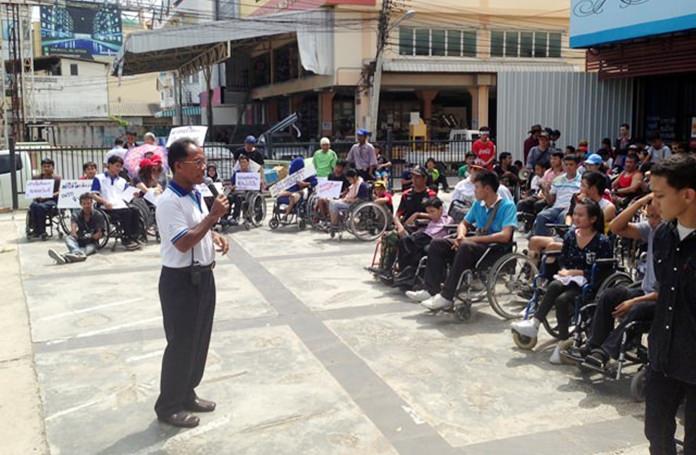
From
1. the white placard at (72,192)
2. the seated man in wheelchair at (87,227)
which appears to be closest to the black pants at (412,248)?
the seated man in wheelchair at (87,227)

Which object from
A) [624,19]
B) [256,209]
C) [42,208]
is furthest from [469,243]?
[624,19]

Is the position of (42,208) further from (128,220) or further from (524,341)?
(524,341)

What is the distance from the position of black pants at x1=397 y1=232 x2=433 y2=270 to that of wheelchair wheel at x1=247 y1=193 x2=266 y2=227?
5.09 metres

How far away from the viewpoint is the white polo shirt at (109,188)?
33.4ft

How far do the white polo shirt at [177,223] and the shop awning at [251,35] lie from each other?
2271 centimetres

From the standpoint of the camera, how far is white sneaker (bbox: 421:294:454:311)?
20.3ft

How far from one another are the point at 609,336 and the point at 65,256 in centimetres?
710

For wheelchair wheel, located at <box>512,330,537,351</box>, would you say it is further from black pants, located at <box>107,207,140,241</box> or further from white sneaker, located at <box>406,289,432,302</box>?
black pants, located at <box>107,207,140,241</box>

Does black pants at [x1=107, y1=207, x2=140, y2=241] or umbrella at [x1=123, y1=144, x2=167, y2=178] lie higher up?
umbrella at [x1=123, y1=144, x2=167, y2=178]

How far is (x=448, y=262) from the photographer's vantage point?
653cm

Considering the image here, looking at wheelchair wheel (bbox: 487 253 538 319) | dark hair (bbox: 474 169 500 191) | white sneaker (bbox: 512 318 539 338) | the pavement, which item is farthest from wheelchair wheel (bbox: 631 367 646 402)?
dark hair (bbox: 474 169 500 191)

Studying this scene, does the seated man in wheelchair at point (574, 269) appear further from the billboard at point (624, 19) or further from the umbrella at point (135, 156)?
the billboard at point (624, 19)

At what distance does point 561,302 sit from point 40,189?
8.72 metres

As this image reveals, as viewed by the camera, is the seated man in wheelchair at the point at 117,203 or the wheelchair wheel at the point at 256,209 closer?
the seated man in wheelchair at the point at 117,203
